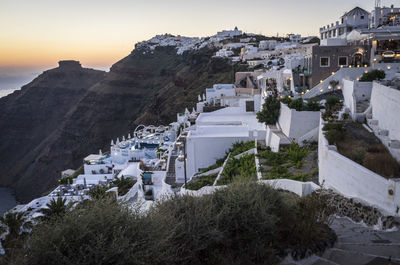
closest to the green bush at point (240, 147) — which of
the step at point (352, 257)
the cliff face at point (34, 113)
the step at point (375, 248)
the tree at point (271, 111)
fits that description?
the tree at point (271, 111)

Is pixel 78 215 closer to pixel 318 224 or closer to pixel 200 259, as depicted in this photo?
pixel 200 259

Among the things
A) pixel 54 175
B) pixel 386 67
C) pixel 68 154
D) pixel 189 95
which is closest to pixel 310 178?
pixel 386 67

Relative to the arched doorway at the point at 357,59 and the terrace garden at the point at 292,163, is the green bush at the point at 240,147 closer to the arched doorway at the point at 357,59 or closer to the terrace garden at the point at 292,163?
the terrace garden at the point at 292,163

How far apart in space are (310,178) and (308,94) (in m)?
8.31

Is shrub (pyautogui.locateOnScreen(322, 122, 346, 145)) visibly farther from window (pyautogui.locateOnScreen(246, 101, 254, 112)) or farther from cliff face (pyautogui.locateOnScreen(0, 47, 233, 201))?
cliff face (pyautogui.locateOnScreen(0, 47, 233, 201))

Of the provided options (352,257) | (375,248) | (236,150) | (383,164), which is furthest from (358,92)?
(352,257)

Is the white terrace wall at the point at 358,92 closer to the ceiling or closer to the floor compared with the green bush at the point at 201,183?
closer to the ceiling

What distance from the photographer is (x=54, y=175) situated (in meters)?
70.6

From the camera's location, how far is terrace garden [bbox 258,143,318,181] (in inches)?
458

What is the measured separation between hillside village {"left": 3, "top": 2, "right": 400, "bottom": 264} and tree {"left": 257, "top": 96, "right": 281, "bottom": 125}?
58 millimetres

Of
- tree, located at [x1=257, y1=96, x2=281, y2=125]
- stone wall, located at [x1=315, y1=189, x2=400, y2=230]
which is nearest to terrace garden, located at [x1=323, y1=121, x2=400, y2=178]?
stone wall, located at [x1=315, y1=189, x2=400, y2=230]

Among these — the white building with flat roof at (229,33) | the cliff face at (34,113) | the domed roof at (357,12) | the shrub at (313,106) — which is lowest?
the cliff face at (34,113)

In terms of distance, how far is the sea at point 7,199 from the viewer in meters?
53.8

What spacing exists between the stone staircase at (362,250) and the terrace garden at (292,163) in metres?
4.77
